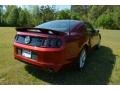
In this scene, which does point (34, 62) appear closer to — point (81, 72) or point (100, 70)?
A: point (81, 72)

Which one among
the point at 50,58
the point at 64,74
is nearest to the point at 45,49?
the point at 50,58

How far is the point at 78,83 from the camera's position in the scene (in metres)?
5.27

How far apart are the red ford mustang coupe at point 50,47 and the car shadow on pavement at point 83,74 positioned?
0.29 metres

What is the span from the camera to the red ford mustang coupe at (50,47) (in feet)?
16.3

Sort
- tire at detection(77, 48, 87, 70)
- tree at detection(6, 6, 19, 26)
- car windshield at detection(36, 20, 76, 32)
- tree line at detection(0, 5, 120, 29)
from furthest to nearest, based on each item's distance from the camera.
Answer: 1. tree at detection(6, 6, 19, 26)
2. tree line at detection(0, 5, 120, 29)
3. car windshield at detection(36, 20, 76, 32)
4. tire at detection(77, 48, 87, 70)

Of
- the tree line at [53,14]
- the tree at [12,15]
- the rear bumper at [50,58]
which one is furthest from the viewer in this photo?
the tree at [12,15]

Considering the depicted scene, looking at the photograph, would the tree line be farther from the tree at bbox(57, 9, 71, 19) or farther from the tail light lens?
the tail light lens

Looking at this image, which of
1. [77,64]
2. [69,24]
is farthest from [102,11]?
[77,64]

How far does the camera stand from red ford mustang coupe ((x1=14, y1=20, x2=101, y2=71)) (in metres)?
4.96

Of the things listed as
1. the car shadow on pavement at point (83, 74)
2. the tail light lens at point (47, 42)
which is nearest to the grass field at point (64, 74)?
the car shadow on pavement at point (83, 74)

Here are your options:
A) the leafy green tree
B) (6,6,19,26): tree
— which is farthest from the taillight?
the leafy green tree

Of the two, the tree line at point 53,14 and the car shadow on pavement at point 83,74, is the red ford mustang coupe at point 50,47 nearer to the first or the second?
the car shadow on pavement at point 83,74

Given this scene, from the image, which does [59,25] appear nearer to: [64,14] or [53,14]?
[53,14]

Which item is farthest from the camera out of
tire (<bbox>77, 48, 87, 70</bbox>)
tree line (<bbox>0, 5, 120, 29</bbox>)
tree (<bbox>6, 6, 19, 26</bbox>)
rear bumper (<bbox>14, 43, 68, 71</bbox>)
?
tree (<bbox>6, 6, 19, 26</bbox>)
